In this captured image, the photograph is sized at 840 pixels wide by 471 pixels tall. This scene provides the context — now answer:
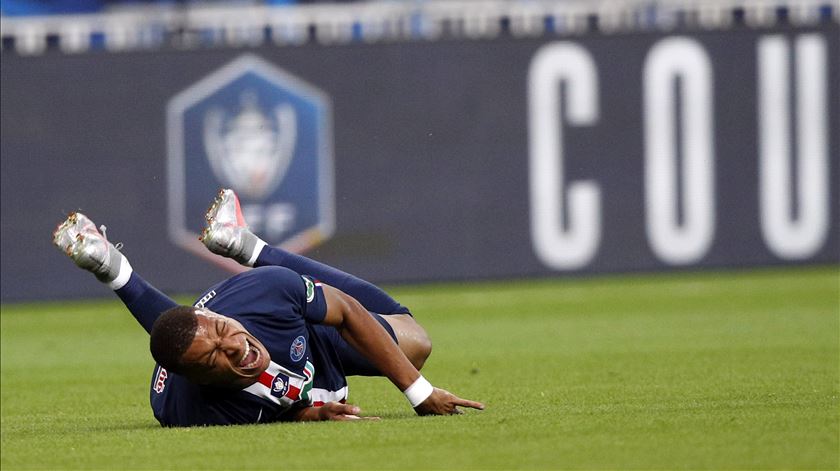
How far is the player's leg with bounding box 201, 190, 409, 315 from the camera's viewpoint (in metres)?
7.62

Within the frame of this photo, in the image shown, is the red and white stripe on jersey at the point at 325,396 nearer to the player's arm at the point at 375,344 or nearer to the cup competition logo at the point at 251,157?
the player's arm at the point at 375,344

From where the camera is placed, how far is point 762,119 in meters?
16.0

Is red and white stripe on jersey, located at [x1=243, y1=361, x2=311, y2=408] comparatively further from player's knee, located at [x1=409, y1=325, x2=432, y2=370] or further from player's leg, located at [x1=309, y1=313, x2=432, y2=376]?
player's knee, located at [x1=409, y1=325, x2=432, y2=370]

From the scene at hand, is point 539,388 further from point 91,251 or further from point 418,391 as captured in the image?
point 91,251

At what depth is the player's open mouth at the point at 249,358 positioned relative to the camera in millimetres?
6312

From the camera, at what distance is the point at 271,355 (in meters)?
6.59

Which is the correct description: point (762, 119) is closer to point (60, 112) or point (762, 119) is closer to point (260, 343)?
point (60, 112)

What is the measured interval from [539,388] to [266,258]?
1.78 m

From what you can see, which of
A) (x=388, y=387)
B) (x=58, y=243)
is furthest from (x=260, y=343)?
(x=388, y=387)

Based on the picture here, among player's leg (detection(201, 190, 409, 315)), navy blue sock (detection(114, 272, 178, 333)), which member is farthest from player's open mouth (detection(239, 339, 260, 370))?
player's leg (detection(201, 190, 409, 315))

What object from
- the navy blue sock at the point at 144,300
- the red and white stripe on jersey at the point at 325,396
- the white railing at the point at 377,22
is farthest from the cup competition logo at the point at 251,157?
the navy blue sock at the point at 144,300

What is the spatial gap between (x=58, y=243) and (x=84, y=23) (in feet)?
33.1

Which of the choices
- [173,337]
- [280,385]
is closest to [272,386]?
[280,385]

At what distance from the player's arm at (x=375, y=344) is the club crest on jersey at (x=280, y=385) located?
0.31 meters
